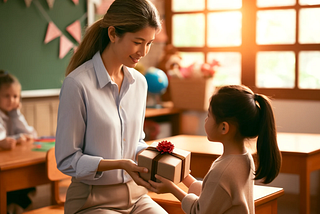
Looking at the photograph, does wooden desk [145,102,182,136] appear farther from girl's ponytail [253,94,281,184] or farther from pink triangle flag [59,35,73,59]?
girl's ponytail [253,94,281,184]

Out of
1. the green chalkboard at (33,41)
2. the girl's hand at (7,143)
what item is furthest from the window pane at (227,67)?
the girl's hand at (7,143)

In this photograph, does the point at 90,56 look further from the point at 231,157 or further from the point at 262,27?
the point at 262,27

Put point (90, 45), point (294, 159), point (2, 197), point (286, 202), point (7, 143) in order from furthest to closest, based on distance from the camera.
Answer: point (286, 202) → point (7, 143) → point (294, 159) → point (2, 197) → point (90, 45)

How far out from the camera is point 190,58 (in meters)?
4.19

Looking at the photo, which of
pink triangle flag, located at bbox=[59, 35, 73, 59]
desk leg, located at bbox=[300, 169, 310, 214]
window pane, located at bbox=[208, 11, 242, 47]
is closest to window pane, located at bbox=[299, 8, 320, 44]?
window pane, located at bbox=[208, 11, 242, 47]

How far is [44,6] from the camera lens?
10.4ft

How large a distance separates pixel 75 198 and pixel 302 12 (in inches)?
117

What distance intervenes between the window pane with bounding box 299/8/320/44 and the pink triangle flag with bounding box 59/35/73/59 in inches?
84.0

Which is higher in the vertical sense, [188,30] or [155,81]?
[188,30]

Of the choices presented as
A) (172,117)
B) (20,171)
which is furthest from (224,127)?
(172,117)

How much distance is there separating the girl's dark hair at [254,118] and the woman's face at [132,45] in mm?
345

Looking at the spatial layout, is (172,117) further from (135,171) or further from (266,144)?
(266,144)

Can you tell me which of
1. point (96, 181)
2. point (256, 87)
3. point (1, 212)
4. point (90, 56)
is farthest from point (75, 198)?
point (256, 87)

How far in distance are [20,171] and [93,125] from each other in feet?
2.59
